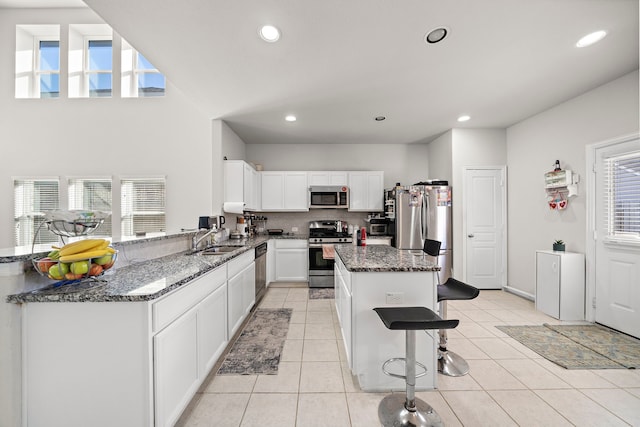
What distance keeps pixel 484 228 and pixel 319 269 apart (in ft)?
9.63

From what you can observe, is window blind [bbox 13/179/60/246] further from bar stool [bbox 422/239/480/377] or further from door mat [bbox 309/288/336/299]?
bar stool [bbox 422/239/480/377]

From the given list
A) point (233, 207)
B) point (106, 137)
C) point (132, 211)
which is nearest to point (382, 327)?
point (233, 207)

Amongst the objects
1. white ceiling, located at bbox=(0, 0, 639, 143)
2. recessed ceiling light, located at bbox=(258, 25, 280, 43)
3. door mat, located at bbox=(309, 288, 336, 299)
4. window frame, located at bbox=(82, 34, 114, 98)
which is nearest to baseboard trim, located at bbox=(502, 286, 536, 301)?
white ceiling, located at bbox=(0, 0, 639, 143)

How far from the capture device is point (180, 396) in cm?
155

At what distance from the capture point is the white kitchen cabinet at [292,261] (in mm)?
4660

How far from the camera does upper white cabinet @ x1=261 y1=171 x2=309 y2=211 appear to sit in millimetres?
4992

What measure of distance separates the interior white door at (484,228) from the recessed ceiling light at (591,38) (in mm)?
2260

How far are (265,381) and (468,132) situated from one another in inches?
185

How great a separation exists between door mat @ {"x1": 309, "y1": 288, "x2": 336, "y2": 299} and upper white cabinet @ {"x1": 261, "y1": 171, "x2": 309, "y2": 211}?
156 centimetres

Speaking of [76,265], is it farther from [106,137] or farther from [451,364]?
[106,137]

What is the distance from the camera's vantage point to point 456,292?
206cm

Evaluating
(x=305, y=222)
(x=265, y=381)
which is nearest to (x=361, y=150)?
(x=305, y=222)

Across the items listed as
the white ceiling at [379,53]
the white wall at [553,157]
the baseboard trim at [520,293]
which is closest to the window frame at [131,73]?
the white ceiling at [379,53]

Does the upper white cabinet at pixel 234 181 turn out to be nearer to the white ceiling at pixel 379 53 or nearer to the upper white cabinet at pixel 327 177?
the white ceiling at pixel 379 53
